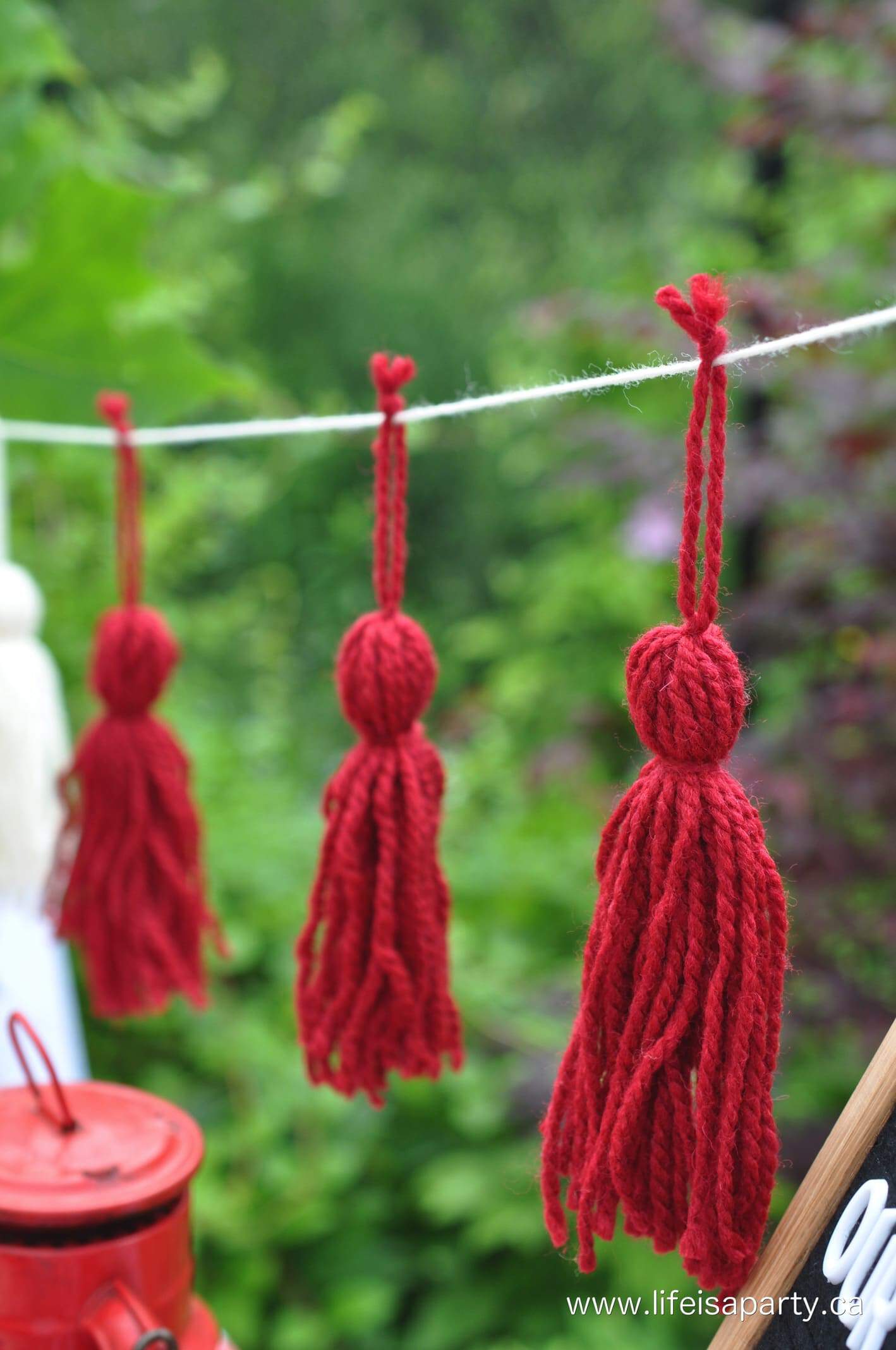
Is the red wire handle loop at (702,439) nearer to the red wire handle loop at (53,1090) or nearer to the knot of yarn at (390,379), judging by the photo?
the knot of yarn at (390,379)

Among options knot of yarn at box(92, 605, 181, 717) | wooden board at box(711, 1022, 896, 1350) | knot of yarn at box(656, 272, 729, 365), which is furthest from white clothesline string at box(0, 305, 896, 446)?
wooden board at box(711, 1022, 896, 1350)

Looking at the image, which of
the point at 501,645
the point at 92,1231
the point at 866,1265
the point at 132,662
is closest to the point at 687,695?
the point at 866,1265

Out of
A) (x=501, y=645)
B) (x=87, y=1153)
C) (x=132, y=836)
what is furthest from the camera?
(x=501, y=645)

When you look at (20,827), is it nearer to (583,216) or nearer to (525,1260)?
(525,1260)

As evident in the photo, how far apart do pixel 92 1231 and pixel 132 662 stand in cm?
34

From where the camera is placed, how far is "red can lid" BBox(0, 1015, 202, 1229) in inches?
18.6

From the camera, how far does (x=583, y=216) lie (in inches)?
160

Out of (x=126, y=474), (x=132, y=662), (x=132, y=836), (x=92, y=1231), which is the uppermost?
(x=126, y=474)

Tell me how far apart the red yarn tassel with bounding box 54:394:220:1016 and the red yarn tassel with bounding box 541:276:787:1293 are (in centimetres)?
37

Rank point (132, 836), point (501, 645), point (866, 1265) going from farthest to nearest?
point (501, 645)
point (132, 836)
point (866, 1265)

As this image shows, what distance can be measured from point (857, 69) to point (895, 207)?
0.17 m

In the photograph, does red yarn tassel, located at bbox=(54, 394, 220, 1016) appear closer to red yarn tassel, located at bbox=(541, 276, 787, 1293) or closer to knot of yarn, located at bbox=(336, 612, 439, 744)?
knot of yarn, located at bbox=(336, 612, 439, 744)

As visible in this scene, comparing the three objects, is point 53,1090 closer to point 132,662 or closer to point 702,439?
point 132,662

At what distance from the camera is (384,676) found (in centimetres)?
54
